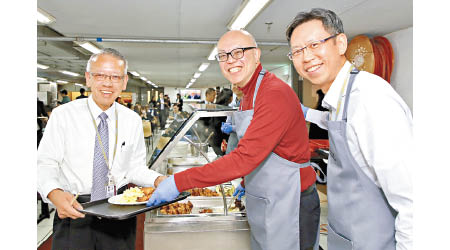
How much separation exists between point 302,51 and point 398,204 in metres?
0.73

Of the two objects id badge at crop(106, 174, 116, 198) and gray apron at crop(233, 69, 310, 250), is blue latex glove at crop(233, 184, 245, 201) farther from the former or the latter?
id badge at crop(106, 174, 116, 198)

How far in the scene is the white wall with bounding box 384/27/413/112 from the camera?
675 centimetres

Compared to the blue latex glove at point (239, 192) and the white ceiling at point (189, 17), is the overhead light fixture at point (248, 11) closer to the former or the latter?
the white ceiling at point (189, 17)

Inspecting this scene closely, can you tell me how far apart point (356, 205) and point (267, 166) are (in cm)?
68

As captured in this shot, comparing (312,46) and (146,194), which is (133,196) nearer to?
(146,194)

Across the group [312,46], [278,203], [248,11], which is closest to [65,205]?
[278,203]

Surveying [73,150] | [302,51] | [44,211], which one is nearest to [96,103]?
[73,150]

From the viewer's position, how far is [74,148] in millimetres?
1778

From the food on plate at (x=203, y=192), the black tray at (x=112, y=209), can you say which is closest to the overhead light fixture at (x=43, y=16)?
the food on plate at (x=203, y=192)

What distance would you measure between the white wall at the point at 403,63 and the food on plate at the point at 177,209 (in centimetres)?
596

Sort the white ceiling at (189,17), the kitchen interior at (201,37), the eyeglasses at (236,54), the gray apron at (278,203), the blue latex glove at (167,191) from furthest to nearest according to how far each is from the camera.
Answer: the white ceiling at (189,17)
the kitchen interior at (201,37)
the eyeglasses at (236,54)
the gray apron at (278,203)
the blue latex glove at (167,191)

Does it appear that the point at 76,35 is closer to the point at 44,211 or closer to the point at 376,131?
the point at 44,211

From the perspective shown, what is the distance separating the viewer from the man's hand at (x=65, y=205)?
155 centimetres

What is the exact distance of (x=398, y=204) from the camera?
108 cm
